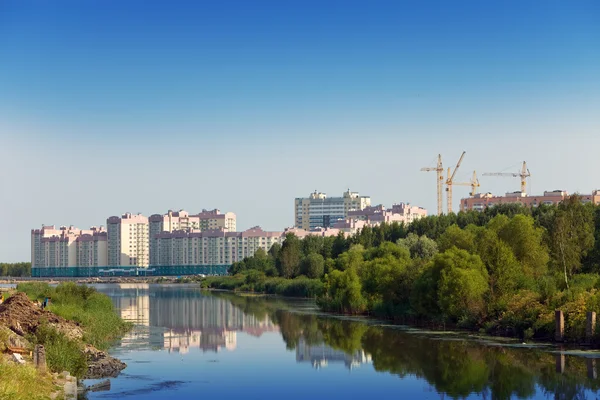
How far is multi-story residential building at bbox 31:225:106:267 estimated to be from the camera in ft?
608

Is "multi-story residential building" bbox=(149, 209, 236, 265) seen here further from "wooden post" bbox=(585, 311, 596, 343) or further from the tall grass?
"wooden post" bbox=(585, 311, 596, 343)

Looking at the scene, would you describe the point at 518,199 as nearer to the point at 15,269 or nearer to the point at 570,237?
the point at 570,237

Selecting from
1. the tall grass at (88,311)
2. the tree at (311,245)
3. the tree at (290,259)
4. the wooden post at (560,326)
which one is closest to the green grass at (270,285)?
the tree at (290,259)

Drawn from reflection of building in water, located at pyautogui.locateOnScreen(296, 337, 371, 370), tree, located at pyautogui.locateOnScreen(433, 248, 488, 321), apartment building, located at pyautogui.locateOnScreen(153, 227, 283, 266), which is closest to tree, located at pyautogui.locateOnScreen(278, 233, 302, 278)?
tree, located at pyautogui.locateOnScreen(433, 248, 488, 321)

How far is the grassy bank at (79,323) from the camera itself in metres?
24.0

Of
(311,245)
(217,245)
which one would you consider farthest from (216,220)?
(311,245)

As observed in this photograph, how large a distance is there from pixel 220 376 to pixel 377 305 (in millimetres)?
19935

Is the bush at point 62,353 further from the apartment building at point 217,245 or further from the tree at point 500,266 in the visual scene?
the apartment building at point 217,245

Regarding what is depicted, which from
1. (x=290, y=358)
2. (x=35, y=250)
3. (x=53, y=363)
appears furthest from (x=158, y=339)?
(x=35, y=250)

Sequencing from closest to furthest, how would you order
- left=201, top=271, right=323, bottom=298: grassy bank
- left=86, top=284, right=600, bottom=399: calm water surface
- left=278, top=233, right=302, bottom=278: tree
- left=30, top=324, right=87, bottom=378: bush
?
left=30, top=324, right=87, bottom=378: bush < left=86, top=284, right=600, bottom=399: calm water surface < left=201, top=271, right=323, bottom=298: grassy bank < left=278, top=233, right=302, bottom=278: tree

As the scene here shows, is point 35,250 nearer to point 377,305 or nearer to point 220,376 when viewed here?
point 377,305

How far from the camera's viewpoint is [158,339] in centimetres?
3762

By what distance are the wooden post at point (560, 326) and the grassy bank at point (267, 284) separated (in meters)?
25.1

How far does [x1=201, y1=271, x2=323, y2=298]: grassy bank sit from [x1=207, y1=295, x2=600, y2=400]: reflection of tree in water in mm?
18651
